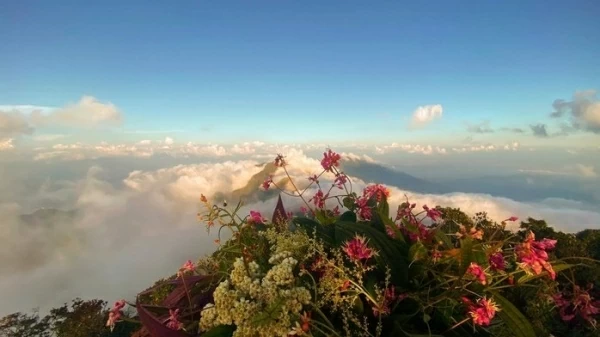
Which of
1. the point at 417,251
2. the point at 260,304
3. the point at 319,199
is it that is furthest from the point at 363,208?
the point at 260,304

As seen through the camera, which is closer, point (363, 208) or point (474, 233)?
point (474, 233)

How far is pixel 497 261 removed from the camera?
109 cm

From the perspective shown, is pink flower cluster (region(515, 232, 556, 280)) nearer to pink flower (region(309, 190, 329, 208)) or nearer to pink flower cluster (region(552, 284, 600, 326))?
pink flower cluster (region(552, 284, 600, 326))

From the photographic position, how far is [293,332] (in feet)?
3.03

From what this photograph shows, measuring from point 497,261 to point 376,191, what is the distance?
457 millimetres

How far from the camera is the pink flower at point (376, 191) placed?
1432 millimetres

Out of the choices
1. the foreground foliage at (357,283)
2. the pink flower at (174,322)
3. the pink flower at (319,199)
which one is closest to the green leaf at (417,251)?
the foreground foliage at (357,283)

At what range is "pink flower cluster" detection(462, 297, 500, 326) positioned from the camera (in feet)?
3.24

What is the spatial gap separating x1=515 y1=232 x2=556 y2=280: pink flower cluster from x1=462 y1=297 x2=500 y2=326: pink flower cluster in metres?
0.13

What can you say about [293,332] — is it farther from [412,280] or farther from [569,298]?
[569,298]

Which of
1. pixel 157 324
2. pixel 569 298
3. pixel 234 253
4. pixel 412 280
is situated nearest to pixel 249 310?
pixel 157 324

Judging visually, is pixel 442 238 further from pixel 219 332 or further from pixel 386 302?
pixel 219 332

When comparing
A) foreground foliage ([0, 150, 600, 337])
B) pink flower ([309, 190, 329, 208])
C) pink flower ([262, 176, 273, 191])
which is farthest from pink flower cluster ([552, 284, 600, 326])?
pink flower ([262, 176, 273, 191])

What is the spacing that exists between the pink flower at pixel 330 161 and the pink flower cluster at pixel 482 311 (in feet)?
2.12
